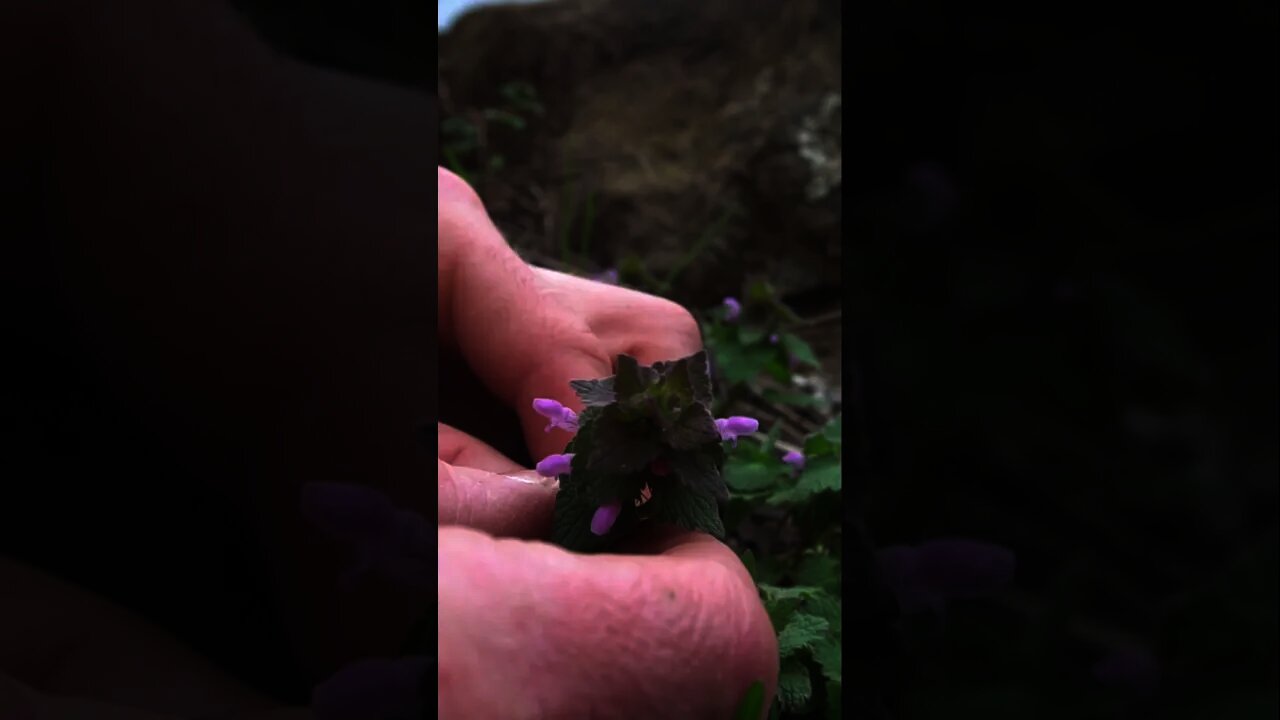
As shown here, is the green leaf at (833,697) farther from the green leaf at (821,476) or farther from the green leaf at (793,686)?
the green leaf at (821,476)

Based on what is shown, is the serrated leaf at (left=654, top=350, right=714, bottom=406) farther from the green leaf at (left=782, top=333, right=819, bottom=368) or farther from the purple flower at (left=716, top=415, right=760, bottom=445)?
the green leaf at (left=782, top=333, right=819, bottom=368)

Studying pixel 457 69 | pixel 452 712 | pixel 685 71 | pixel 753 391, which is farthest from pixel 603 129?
pixel 452 712

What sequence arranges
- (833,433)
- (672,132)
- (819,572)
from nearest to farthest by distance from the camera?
(819,572) → (833,433) → (672,132)

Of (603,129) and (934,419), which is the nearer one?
(934,419)

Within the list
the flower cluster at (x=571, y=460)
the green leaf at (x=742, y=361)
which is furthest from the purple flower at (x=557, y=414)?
the green leaf at (x=742, y=361)

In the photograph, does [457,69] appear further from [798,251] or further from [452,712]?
[452,712]

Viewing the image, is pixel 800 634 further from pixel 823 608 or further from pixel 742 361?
pixel 742 361

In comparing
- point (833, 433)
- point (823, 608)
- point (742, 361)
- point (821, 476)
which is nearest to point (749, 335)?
point (742, 361)

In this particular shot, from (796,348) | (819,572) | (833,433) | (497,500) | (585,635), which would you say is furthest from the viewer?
(796,348)
